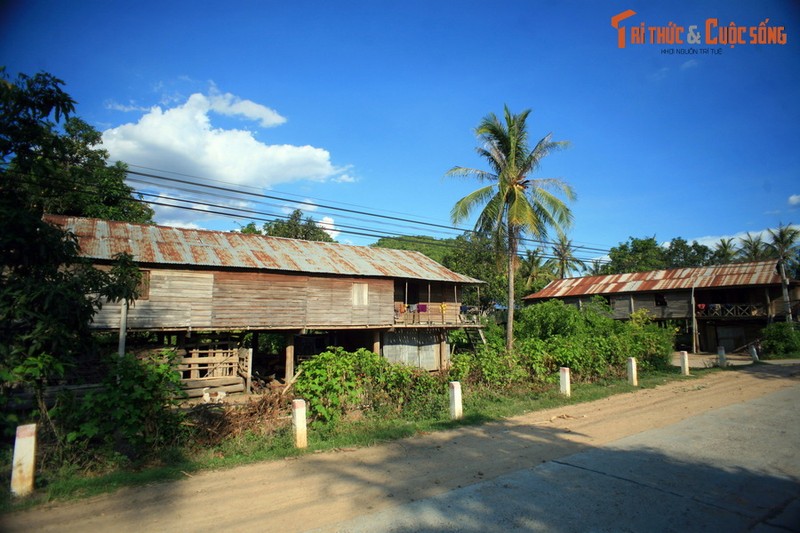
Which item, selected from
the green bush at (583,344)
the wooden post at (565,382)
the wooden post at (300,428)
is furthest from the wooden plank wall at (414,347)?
the wooden post at (300,428)

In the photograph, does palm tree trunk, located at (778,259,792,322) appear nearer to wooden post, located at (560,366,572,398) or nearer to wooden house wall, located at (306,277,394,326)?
wooden post, located at (560,366,572,398)

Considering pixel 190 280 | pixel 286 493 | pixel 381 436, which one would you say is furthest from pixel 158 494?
pixel 190 280

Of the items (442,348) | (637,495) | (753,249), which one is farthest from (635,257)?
(637,495)

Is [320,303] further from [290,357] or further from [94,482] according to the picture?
[94,482]

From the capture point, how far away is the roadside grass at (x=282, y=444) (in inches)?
223

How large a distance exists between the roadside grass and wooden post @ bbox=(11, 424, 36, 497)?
0.13 metres

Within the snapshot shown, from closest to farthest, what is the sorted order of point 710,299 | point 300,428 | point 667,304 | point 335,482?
point 335,482 → point 300,428 → point 710,299 → point 667,304

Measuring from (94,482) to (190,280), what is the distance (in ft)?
42.0

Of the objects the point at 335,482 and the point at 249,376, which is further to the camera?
the point at 249,376

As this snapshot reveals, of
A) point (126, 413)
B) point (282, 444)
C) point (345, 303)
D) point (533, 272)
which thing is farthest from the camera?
point (533, 272)

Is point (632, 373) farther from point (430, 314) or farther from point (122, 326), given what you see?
point (122, 326)

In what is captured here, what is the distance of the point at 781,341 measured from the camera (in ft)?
87.9

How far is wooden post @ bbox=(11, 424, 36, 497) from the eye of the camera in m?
5.39

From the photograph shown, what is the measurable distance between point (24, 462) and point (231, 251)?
586 inches
